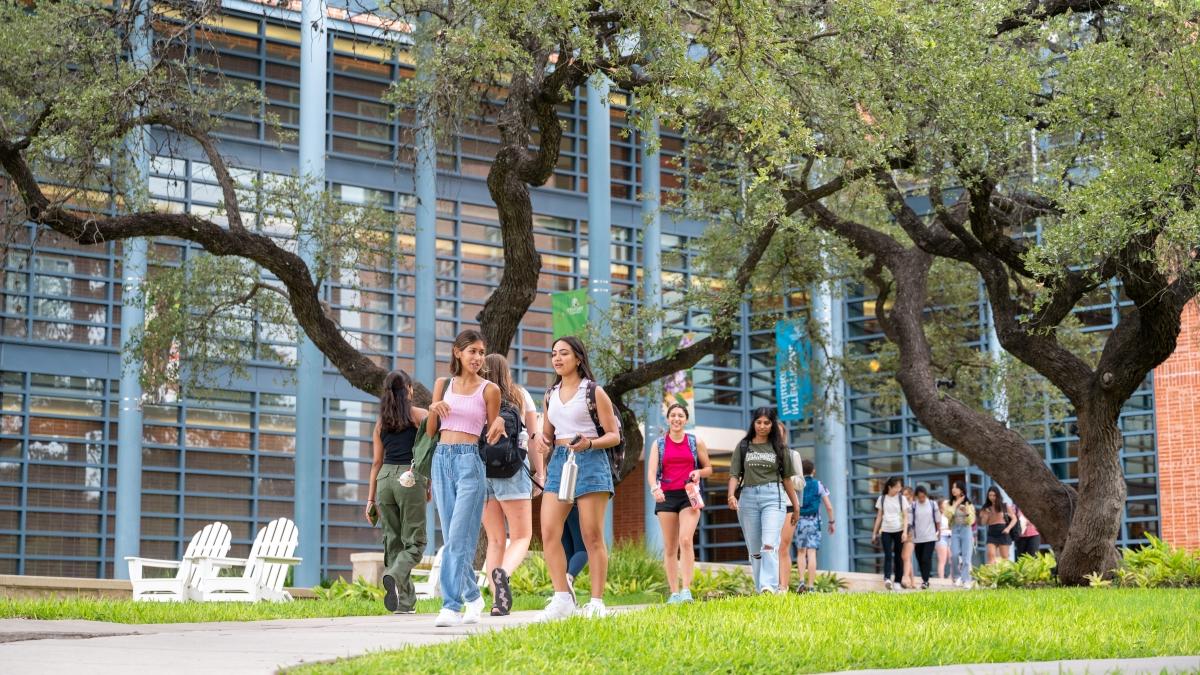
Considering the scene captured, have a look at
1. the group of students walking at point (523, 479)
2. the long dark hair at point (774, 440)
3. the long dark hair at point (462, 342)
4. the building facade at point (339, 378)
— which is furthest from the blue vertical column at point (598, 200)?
the long dark hair at point (462, 342)

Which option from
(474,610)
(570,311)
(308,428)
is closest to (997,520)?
(570,311)

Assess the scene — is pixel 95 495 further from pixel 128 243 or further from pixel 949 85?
pixel 949 85

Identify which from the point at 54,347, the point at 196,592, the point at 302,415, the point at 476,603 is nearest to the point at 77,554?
the point at 54,347

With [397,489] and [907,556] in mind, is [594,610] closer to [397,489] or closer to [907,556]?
[397,489]

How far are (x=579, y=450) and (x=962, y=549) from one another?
16.6m

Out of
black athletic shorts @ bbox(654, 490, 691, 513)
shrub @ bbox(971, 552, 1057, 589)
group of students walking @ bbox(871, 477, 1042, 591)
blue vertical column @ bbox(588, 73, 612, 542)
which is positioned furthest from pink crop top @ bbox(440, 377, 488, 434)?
blue vertical column @ bbox(588, 73, 612, 542)

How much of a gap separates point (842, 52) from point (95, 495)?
17.9 meters

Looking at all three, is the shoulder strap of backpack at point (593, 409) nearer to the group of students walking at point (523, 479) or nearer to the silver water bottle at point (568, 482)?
the group of students walking at point (523, 479)

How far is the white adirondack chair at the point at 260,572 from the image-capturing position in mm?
15633

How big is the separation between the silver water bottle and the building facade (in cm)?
1376

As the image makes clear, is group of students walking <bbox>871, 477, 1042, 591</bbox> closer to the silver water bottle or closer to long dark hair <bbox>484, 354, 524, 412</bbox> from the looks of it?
long dark hair <bbox>484, 354, 524, 412</bbox>

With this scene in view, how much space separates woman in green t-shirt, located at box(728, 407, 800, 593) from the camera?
12.2m

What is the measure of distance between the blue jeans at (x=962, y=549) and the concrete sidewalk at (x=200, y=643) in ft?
47.4

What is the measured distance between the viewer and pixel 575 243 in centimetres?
3102
